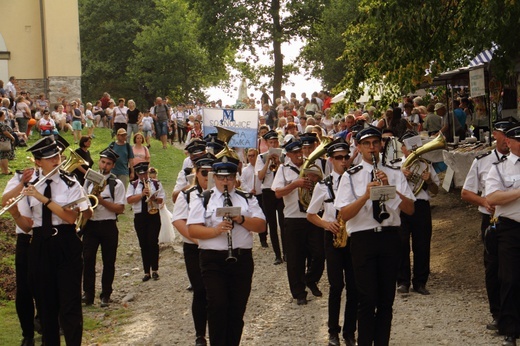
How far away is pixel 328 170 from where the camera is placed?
44.2 ft

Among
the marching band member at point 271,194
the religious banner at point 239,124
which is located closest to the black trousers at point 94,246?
the marching band member at point 271,194

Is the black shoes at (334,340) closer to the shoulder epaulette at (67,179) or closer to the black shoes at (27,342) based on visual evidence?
the shoulder epaulette at (67,179)

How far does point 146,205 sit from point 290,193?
10.9 ft

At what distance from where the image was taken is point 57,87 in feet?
142

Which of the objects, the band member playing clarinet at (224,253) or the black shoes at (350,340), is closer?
the band member playing clarinet at (224,253)

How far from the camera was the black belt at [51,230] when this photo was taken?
31.8ft

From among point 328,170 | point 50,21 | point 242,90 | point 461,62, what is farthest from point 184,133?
point 328,170

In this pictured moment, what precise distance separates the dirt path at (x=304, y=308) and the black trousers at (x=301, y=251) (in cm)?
32

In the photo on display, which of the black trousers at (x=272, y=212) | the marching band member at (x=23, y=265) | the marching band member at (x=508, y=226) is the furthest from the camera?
the black trousers at (x=272, y=212)

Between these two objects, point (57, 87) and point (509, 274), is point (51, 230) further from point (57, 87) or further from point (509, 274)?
point (57, 87)

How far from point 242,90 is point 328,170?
3442 centimetres

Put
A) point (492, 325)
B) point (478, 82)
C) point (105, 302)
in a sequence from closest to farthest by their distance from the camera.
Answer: point (492, 325) → point (105, 302) → point (478, 82)

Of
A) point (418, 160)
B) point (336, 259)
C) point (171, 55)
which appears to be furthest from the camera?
point (171, 55)

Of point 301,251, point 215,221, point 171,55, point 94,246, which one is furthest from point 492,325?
point 171,55
